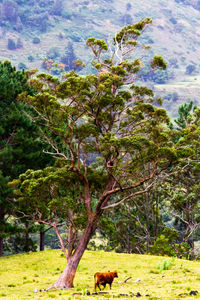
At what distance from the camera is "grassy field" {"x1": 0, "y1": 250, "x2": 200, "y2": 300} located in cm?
1453

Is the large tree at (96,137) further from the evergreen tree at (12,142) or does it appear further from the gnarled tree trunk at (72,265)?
the evergreen tree at (12,142)

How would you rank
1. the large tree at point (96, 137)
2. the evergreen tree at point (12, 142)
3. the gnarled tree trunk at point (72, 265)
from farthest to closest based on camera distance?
the evergreen tree at point (12, 142) < the large tree at point (96, 137) < the gnarled tree trunk at point (72, 265)

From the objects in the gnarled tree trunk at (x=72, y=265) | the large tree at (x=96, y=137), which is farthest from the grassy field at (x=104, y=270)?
the large tree at (x=96, y=137)

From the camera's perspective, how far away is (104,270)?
23.9 m

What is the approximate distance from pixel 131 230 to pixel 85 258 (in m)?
18.4

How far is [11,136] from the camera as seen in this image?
30344 mm

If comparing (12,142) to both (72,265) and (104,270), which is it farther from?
(72,265)

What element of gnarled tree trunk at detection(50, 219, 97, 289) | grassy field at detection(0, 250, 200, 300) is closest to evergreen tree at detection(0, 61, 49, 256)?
grassy field at detection(0, 250, 200, 300)

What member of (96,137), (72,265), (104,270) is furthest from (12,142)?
(72,265)

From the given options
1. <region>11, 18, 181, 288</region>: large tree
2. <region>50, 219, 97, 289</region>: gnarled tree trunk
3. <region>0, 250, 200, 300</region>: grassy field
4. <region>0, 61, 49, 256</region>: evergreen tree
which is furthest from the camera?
<region>0, 61, 49, 256</region>: evergreen tree

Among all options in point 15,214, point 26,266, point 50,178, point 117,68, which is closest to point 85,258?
point 26,266

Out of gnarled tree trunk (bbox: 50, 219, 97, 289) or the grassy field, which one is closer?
the grassy field

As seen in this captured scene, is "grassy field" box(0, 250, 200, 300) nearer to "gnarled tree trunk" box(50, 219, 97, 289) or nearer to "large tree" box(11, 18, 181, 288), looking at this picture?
"gnarled tree trunk" box(50, 219, 97, 289)

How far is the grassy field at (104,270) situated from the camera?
47.7 ft
